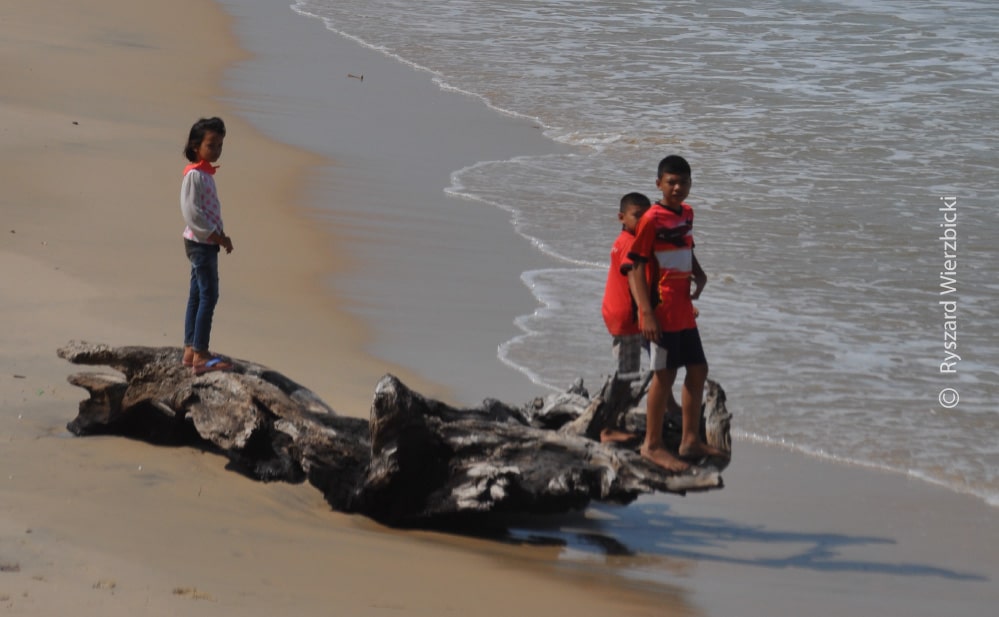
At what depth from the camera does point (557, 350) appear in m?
7.90

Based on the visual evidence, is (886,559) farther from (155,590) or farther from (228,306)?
(228,306)

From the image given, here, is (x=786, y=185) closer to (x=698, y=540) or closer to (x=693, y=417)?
(x=693, y=417)

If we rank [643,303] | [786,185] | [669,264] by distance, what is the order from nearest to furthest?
[643,303], [669,264], [786,185]

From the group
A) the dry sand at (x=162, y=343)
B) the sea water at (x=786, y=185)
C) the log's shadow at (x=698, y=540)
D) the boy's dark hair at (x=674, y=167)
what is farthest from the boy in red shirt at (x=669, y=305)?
the sea water at (x=786, y=185)

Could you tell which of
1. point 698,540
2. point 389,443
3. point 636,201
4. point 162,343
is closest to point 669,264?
point 636,201

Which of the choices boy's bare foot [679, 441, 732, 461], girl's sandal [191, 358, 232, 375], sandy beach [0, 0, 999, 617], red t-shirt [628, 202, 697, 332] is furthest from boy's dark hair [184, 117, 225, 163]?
boy's bare foot [679, 441, 732, 461]

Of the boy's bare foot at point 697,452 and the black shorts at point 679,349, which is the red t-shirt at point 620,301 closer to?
the black shorts at point 679,349

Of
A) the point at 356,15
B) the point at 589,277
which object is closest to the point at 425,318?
the point at 589,277

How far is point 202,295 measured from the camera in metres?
6.02

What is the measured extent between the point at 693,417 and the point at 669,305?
0.47 metres

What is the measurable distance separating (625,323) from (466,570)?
1.44 metres

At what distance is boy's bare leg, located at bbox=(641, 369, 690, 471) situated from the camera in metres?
5.38

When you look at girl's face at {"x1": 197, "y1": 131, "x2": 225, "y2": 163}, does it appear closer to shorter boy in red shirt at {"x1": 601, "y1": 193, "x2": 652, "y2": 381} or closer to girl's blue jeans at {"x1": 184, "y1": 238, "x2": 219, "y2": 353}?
girl's blue jeans at {"x1": 184, "y1": 238, "x2": 219, "y2": 353}

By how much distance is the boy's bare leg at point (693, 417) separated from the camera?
544 centimetres
